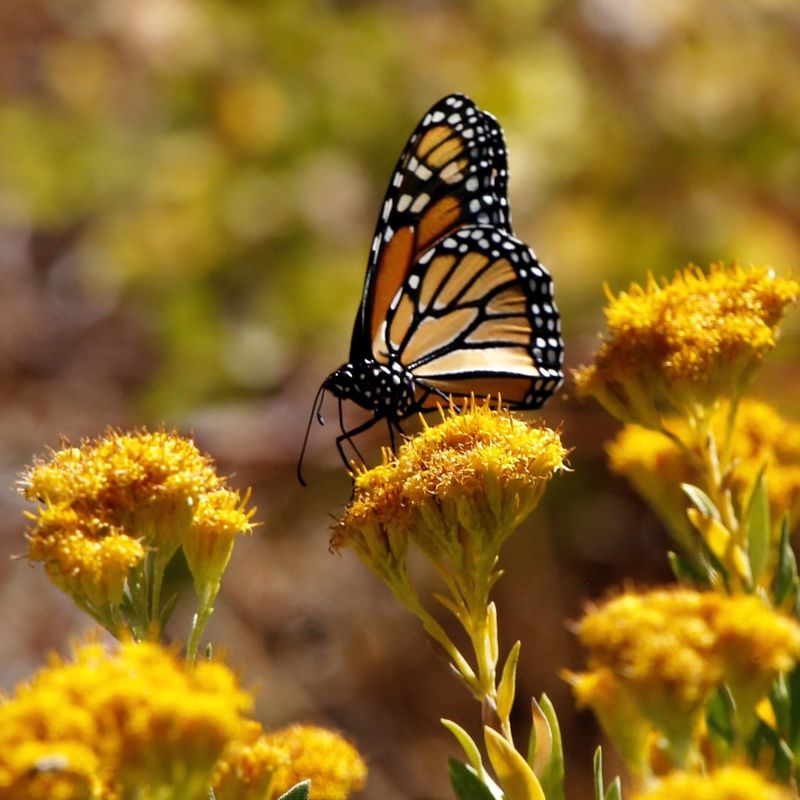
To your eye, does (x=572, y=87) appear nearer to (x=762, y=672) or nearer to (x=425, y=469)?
(x=425, y=469)

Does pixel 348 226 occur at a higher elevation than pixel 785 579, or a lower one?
higher

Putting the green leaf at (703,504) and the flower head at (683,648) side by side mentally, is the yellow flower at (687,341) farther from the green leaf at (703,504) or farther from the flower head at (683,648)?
the flower head at (683,648)

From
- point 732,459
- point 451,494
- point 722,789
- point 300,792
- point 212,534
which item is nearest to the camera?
point 722,789

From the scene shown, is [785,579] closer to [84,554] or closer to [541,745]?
[541,745]

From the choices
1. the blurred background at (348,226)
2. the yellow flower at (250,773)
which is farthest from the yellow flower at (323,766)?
the blurred background at (348,226)

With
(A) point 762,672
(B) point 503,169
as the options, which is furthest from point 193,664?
(B) point 503,169

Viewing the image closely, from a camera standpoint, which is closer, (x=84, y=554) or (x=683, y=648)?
(x=683, y=648)

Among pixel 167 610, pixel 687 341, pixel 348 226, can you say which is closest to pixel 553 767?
pixel 167 610

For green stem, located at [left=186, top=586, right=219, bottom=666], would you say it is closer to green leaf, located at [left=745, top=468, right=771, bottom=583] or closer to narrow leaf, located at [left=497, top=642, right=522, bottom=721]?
narrow leaf, located at [left=497, top=642, right=522, bottom=721]
